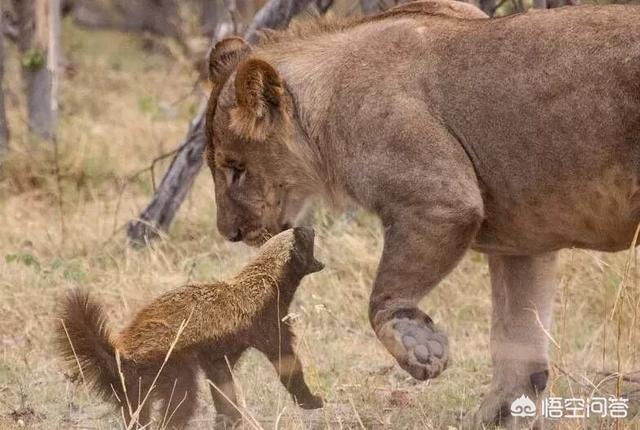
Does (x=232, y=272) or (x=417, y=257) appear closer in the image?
(x=417, y=257)

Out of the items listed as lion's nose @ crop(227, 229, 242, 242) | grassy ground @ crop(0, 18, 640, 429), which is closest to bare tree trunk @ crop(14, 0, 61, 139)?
grassy ground @ crop(0, 18, 640, 429)

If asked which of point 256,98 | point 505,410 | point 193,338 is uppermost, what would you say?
point 256,98

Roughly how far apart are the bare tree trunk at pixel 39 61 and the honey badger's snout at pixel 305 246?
5.37 metres

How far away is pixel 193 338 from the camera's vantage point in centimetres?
466

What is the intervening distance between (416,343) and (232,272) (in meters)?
2.91

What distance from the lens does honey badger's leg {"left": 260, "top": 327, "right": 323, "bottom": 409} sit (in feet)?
16.0

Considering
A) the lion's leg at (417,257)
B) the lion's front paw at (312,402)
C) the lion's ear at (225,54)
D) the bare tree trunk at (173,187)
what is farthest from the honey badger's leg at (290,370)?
the bare tree trunk at (173,187)

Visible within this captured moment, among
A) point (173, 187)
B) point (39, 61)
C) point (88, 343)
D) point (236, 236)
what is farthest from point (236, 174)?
point (39, 61)

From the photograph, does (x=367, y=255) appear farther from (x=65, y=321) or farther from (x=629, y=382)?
(x=65, y=321)

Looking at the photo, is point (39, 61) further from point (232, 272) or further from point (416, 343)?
point (416, 343)

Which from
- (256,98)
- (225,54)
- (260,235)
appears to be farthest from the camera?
(225,54)

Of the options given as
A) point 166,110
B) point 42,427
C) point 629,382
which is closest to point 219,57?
point 42,427

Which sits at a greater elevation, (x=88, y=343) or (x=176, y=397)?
(x=88, y=343)

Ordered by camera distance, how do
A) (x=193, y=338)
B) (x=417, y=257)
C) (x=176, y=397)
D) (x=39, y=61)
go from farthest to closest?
1. (x=39, y=61)
2. (x=193, y=338)
3. (x=176, y=397)
4. (x=417, y=257)
